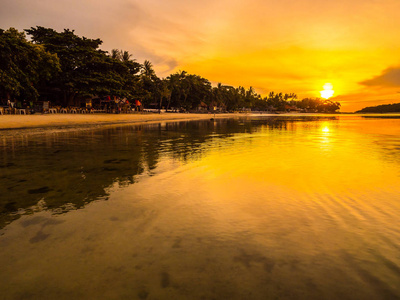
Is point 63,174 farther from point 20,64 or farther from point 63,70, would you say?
point 63,70

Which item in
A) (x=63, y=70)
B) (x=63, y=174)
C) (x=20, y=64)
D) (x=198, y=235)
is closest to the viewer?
(x=198, y=235)

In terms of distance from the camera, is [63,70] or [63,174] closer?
[63,174]

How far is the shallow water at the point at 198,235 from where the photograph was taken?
8.98 ft

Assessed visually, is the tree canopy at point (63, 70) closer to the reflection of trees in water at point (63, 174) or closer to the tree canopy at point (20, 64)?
the tree canopy at point (20, 64)

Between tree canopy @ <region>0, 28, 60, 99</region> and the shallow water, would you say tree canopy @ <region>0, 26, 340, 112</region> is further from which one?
the shallow water

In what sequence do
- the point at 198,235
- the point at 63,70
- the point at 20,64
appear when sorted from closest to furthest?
the point at 198,235 < the point at 20,64 < the point at 63,70

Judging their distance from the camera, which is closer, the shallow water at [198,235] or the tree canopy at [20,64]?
the shallow water at [198,235]

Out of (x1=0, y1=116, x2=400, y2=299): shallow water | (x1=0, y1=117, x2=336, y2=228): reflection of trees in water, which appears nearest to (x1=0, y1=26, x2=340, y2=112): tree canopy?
(x1=0, y1=117, x2=336, y2=228): reflection of trees in water

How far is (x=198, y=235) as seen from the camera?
3.83m

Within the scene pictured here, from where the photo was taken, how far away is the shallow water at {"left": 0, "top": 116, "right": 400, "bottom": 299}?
2.74 meters

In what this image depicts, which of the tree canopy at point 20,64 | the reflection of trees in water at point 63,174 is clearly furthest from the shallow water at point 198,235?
the tree canopy at point 20,64

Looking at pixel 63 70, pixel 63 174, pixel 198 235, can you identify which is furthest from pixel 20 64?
pixel 198 235

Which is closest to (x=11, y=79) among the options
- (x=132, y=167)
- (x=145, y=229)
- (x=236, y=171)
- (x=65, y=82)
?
(x=65, y=82)

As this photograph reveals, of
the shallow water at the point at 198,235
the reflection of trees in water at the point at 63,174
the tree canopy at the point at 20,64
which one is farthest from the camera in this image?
the tree canopy at the point at 20,64
